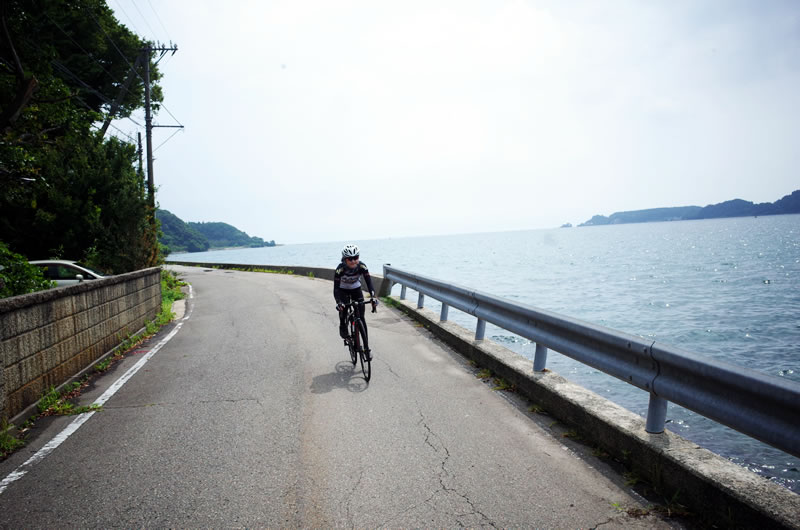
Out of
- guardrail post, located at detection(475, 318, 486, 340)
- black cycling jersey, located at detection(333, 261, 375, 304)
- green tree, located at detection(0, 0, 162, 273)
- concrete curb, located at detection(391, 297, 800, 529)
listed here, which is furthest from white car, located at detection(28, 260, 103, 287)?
concrete curb, located at detection(391, 297, 800, 529)

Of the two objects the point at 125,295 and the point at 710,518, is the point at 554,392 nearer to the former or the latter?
the point at 710,518

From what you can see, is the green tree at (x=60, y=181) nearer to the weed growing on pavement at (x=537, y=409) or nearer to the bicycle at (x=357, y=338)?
the bicycle at (x=357, y=338)

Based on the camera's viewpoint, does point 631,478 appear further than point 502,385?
No

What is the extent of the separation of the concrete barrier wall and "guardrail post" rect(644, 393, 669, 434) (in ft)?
19.8

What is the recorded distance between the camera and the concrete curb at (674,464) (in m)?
2.65

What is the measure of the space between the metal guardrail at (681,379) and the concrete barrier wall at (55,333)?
229 inches

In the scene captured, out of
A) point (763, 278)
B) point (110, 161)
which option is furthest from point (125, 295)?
point (763, 278)

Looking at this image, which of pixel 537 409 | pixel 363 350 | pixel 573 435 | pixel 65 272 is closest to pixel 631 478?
pixel 573 435

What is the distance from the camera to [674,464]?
3.17m

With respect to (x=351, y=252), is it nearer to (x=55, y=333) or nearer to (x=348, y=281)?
(x=348, y=281)

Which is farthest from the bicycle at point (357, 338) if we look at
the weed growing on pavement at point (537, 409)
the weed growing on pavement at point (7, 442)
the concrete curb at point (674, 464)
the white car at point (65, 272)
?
the white car at point (65, 272)

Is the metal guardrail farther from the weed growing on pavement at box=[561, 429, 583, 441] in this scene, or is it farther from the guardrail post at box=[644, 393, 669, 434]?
the weed growing on pavement at box=[561, 429, 583, 441]

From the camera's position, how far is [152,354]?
8.24 metres

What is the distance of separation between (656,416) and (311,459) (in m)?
2.84
